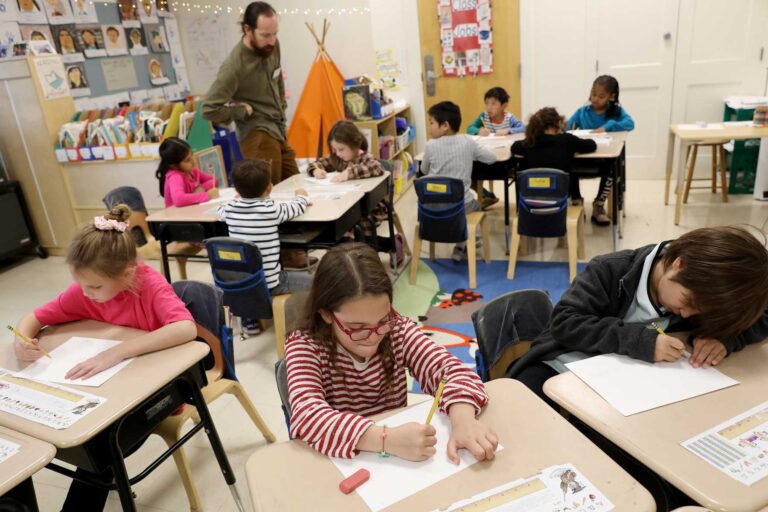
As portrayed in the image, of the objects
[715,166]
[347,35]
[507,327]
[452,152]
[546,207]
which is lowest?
[715,166]

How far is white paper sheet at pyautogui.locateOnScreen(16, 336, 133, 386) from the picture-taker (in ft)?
4.66

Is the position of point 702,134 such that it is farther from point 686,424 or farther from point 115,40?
point 115,40

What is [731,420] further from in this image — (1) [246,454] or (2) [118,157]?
(2) [118,157]

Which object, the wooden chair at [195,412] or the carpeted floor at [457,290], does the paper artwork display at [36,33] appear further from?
the wooden chair at [195,412]

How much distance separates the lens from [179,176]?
10.9 ft

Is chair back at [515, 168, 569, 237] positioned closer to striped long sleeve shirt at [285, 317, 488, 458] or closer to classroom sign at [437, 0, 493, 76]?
striped long sleeve shirt at [285, 317, 488, 458]

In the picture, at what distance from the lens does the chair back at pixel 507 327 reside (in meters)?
1.60

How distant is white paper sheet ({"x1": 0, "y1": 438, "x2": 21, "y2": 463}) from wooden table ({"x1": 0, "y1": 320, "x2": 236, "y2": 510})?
0.13ft

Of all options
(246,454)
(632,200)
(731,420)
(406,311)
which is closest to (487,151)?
(406,311)

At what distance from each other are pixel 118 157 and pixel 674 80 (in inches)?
189

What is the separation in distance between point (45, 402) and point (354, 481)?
0.85 m

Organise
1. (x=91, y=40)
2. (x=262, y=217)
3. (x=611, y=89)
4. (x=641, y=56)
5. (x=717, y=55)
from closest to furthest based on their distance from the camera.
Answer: (x=262, y=217), (x=611, y=89), (x=717, y=55), (x=641, y=56), (x=91, y=40)

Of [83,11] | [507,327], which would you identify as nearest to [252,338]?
[507,327]

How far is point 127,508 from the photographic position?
143 centimetres
